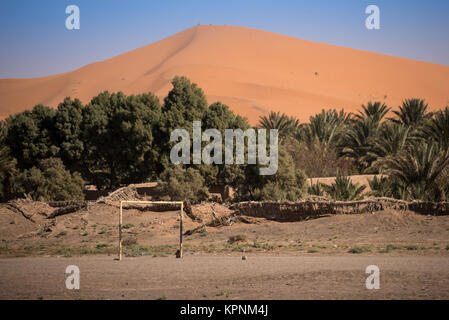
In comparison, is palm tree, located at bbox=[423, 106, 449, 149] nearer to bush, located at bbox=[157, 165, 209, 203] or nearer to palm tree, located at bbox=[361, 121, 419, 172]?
palm tree, located at bbox=[361, 121, 419, 172]

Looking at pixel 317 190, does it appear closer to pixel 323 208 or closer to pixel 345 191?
pixel 345 191

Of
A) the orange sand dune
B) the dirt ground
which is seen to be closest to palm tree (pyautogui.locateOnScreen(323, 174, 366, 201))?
the dirt ground

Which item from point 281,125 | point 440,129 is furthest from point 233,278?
point 281,125

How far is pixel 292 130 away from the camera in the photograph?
47.0m

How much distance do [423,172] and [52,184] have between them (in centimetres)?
2054

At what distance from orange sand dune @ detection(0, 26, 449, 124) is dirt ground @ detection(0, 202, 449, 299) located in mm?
52979

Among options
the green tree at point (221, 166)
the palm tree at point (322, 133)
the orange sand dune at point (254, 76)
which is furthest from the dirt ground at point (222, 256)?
the orange sand dune at point (254, 76)

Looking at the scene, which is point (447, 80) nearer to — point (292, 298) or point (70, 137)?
point (70, 137)

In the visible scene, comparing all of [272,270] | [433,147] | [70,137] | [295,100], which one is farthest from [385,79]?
[272,270]

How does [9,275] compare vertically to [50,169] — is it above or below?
below

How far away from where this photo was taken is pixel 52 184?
35.0m

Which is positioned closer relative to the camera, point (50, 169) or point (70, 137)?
point (50, 169)

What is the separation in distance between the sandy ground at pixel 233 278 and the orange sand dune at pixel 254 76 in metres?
60.7
